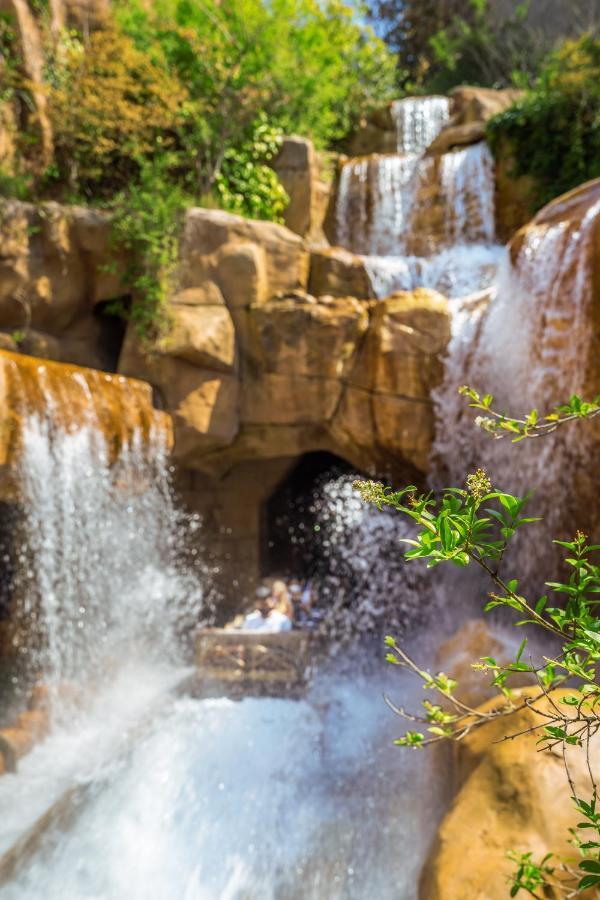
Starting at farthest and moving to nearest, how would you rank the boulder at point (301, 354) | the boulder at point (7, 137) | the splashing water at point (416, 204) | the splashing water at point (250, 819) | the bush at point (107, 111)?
the splashing water at point (416, 204), the bush at point (107, 111), the boulder at point (7, 137), the boulder at point (301, 354), the splashing water at point (250, 819)

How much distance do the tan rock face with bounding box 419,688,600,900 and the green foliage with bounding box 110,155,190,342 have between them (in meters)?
5.58

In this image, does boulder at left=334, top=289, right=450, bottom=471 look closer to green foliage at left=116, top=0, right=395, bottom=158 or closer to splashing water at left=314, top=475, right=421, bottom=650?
splashing water at left=314, top=475, right=421, bottom=650

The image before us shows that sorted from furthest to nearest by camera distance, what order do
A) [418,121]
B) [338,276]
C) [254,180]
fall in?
[418,121], [254,180], [338,276]

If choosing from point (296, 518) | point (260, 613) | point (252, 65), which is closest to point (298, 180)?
point (252, 65)

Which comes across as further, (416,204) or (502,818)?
(416,204)

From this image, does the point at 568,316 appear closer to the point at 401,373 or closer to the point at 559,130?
the point at 401,373

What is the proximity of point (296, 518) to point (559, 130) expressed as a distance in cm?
728

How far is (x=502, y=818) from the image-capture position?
2955 mm

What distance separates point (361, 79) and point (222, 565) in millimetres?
10606

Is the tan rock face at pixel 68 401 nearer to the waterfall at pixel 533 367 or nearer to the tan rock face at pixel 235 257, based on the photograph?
the tan rock face at pixel 235 257

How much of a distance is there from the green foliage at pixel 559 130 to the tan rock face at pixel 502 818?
8572 millimetres

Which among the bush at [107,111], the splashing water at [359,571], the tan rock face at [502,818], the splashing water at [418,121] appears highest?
the splashing water at [418,121]

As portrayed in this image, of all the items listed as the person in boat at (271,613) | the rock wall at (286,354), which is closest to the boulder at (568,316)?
the rock wall at (286,354)

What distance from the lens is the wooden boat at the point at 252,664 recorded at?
18.8 feet
